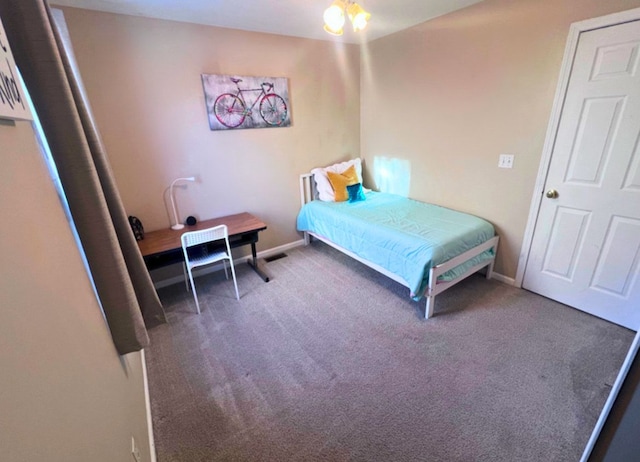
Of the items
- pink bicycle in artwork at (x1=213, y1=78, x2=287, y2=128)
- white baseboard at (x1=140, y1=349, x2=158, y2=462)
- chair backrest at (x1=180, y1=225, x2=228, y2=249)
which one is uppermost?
pink bicycle in artwork at (x1=213, y1=78, x2=287, y2=128)

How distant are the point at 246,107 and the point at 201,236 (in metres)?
1.48

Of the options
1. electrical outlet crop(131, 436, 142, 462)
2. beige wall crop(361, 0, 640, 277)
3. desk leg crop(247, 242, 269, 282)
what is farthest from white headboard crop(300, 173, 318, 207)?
electrical outlet crop(131, 436, 142, 462)

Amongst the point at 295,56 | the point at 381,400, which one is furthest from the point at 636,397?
the point at 295,56

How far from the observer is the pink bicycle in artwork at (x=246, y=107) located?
2783 mm

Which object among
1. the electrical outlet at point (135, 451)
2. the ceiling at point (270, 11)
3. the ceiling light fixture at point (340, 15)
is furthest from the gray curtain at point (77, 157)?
the ceiling at point (270, 11)

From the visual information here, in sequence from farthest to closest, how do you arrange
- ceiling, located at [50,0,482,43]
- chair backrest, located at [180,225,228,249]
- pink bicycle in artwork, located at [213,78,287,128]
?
pink bicycle in artwork, located at [213,78,287,128], chair backrest, located at [180,225,228,249], ceiling, located at [50,0,482,43]

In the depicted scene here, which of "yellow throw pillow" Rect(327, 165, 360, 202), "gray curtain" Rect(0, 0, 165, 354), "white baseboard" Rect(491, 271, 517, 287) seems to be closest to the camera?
"gray curtain" Rect(0, 0, 165, 354)

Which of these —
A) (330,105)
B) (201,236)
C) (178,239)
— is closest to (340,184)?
(330,105)

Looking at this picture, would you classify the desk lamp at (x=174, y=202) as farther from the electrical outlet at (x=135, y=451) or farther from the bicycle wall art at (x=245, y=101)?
the electrical outlet at (x=135, y=451)

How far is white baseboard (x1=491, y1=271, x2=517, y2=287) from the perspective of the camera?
265cm

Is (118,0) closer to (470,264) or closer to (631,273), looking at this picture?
(470,264)

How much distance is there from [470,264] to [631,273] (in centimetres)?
101

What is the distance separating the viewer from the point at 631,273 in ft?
6.53

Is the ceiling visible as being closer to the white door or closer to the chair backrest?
the white door
